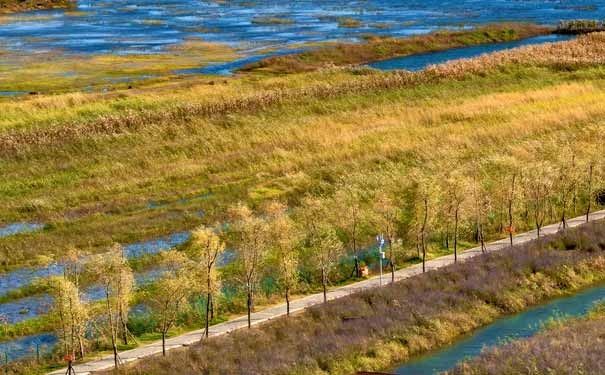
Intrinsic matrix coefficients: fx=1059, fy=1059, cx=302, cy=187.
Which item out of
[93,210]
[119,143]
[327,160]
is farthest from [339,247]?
[119,143]

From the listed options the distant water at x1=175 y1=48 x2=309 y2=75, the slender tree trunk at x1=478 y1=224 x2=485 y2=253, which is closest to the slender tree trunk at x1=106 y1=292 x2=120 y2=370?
the slender tree trunk at x1=478 y1=224 x2=485 y2=253

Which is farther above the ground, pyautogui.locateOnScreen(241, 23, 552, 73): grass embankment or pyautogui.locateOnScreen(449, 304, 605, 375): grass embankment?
pyautogui.locateOnScreen(449, 304, 605, 375): grass embankment

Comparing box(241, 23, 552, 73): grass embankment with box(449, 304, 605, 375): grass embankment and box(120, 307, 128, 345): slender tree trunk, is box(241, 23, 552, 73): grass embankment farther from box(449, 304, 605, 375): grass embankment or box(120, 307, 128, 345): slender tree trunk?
box(449, 304, 605, 375): grass embankment

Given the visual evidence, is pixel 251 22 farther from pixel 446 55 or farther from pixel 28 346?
pixel 28 346

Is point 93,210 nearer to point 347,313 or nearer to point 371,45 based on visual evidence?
point 347,313

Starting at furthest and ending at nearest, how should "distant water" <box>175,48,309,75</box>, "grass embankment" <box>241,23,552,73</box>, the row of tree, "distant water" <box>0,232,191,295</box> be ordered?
"grass embankment" <box>241,23,552,73</box> → "distant water" <box>175,48,309,75</box> → "distant water" <box>0,232,191,295</box> → the row of tree

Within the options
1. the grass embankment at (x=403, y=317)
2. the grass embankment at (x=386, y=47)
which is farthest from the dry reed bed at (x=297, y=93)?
the grass embankment at (x=403, y=317)
